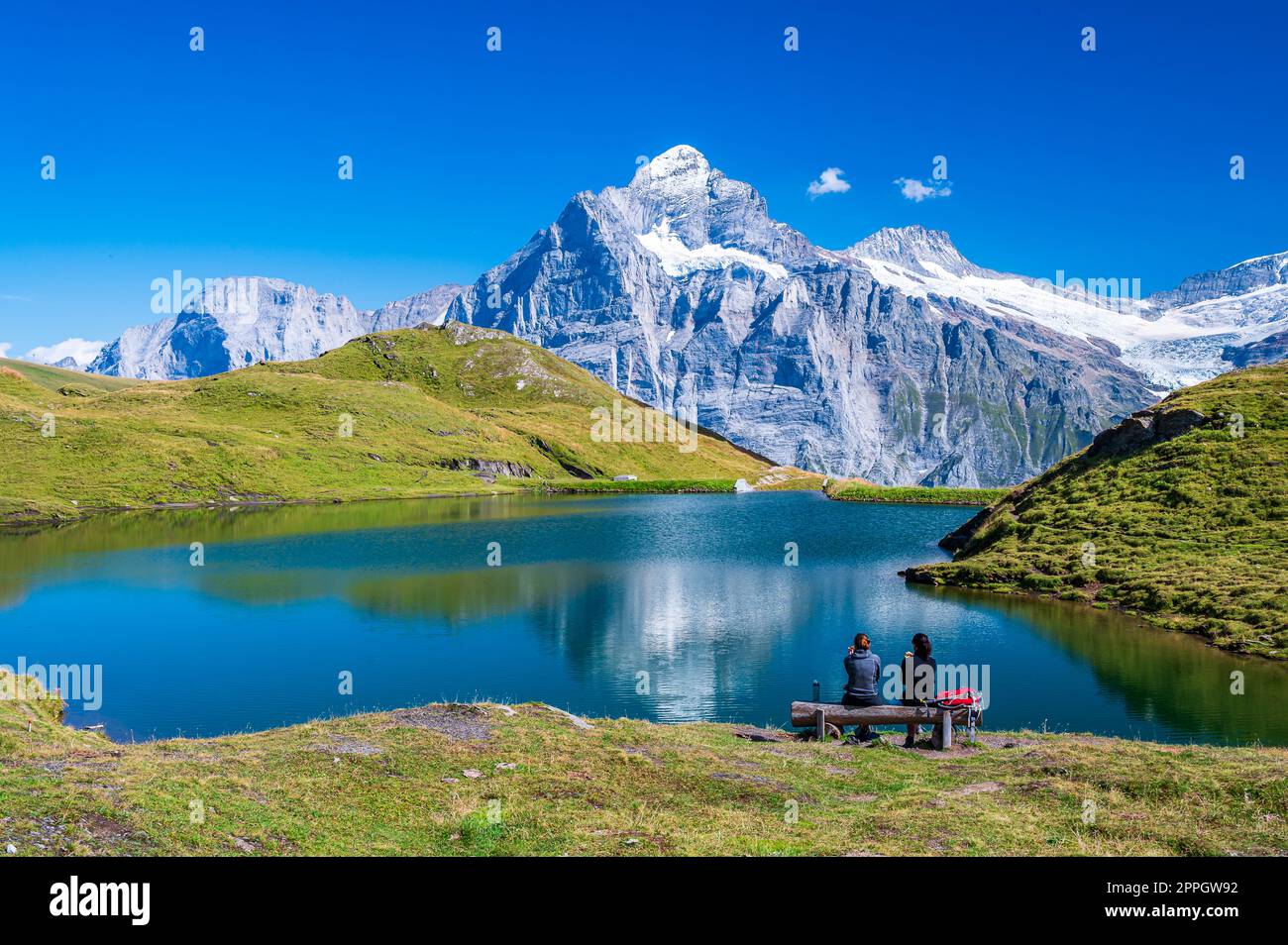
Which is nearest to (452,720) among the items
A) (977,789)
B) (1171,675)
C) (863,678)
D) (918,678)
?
(863,678)

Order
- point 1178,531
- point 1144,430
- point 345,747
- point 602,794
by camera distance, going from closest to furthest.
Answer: point 602,794 < point 345,747 < point 1178,531 < point 1144,430

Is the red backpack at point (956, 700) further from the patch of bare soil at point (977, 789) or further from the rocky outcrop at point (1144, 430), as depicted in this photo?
the rocky outcrop at point (1144, 430)

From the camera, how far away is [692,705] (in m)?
41.6

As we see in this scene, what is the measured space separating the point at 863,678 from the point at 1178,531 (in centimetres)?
5561

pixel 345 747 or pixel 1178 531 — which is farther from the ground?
pixel 1178 531

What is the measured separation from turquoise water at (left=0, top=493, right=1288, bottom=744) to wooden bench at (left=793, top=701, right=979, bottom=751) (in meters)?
7.94

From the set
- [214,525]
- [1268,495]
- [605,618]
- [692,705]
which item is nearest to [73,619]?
[605,618]

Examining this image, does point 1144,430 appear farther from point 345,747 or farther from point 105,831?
point 105,831

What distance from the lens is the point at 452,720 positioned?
28609 mm

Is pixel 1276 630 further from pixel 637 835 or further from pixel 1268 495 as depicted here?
pixel 637 835

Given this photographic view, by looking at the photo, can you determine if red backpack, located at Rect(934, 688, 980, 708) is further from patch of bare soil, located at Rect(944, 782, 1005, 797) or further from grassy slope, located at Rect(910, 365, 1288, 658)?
grassy slope, located at Rect(910, 365, 1288, 658)

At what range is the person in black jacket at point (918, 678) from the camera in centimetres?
2852

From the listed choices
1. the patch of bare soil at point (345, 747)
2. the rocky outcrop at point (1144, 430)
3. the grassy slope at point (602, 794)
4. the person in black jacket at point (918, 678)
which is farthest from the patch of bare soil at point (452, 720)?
the rocky outcrop at point (1144, 430)

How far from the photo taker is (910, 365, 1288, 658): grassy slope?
56844 millimetres
